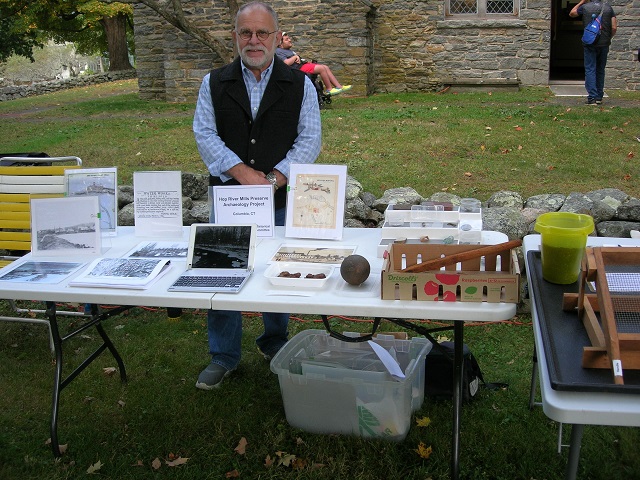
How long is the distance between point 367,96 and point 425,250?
1056cm

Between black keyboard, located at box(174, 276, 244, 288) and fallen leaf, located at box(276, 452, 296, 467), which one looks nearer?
black keyboard, located at box(174, 276, 244, 288)

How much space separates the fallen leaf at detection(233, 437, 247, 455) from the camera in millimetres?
3198

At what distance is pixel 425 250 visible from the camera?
2.64 m

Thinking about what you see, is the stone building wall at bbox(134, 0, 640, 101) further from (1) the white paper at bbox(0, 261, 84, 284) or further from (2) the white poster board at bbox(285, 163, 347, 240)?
(1) the white paper at bbox(0, 261, 84, 284)

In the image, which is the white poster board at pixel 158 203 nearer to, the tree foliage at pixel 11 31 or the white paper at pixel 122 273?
the white paper at pixel 122 273

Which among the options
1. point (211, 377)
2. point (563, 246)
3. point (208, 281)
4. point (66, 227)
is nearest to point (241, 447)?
point (211, 377)

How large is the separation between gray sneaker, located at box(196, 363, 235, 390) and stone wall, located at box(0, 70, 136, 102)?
19.5 meters

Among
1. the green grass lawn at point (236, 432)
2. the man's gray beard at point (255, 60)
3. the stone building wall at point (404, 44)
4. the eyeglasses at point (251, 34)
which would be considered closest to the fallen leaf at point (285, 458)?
the green grass lawn at point (236, 432)

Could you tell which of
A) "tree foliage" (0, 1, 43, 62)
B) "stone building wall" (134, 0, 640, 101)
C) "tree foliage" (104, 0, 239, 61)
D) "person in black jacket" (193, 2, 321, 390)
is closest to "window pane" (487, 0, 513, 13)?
"stone building wall" (134, 0, 640, 101)

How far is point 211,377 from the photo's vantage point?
371 cm

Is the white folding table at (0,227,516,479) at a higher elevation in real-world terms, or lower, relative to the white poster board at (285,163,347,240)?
lower

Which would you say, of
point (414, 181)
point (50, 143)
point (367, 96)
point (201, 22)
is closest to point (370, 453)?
point (414, 181)

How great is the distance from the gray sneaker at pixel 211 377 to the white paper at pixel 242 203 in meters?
0.97

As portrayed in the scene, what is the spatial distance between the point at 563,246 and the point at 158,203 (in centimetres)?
189
